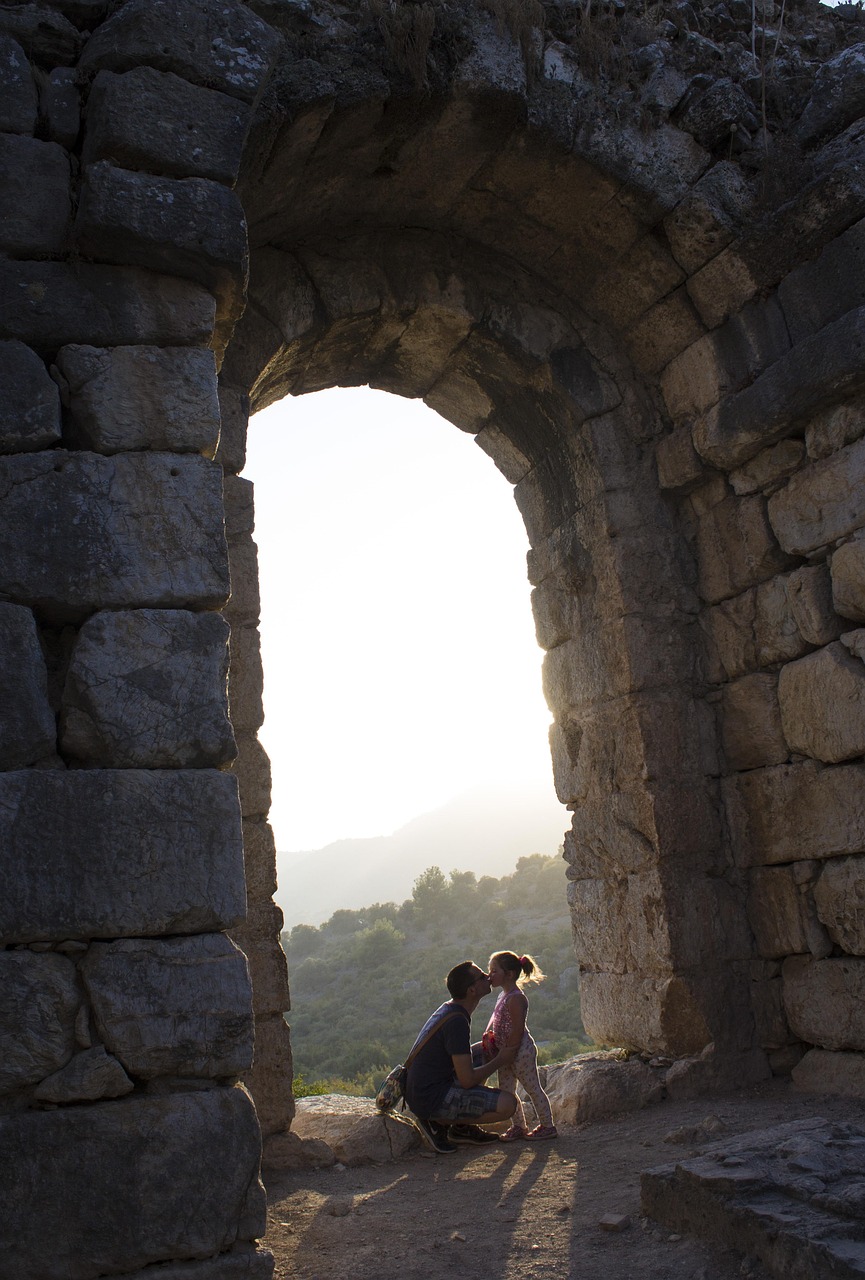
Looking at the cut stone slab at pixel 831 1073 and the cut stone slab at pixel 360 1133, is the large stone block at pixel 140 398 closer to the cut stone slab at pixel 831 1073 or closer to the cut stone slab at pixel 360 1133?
the cut stone slab at pixel 360 1133

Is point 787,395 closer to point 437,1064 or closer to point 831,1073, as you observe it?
point 831,1073

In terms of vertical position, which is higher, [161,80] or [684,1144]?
[161,80]

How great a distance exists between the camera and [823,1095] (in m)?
4.69

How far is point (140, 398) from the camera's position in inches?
133

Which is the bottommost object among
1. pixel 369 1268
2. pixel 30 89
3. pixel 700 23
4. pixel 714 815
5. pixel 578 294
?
pixel 369 1268

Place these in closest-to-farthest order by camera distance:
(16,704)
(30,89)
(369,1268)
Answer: (16,704) → (369,1268) → (30,89)

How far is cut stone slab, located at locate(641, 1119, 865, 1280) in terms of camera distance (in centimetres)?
261

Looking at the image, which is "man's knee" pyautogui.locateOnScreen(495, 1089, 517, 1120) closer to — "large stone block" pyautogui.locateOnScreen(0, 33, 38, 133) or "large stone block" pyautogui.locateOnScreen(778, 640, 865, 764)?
"large stone block" pyautogui.locateOnScreen(778, 640, 865, 764)

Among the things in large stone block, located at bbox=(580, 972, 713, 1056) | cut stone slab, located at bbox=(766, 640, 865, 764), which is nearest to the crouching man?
large stone block, located at bbox=(580, 972, 713, 1056)

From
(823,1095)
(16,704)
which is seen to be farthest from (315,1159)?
(16,704)

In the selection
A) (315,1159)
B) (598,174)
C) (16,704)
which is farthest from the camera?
(598,174)

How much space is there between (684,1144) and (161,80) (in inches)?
176

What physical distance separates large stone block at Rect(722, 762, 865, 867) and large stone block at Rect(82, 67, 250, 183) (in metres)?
3.64

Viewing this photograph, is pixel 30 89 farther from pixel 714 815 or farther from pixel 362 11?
pixel 714 815
